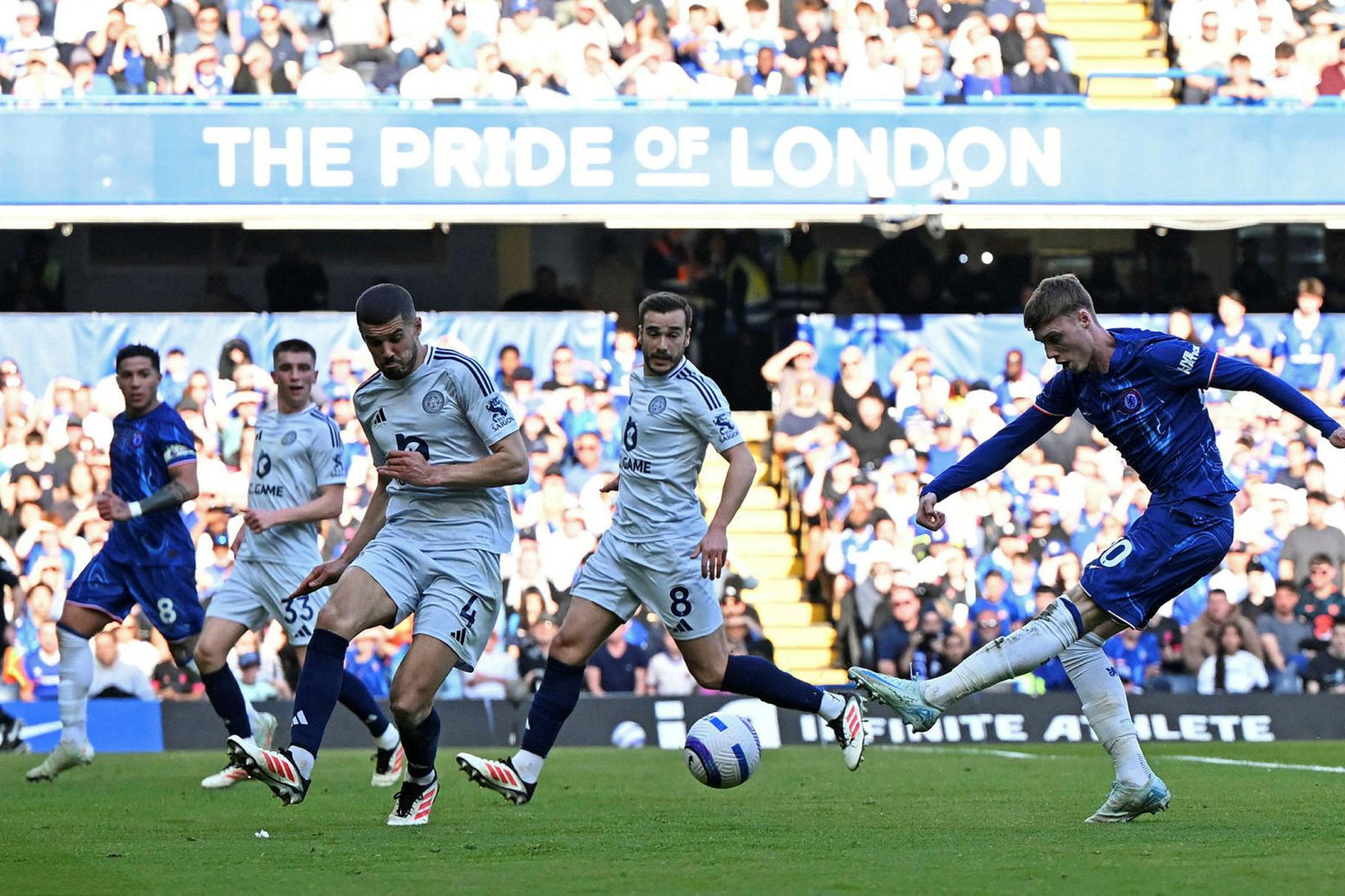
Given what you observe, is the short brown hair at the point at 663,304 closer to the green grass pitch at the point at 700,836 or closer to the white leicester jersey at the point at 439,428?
the white leicester jersey at the point at 439,428

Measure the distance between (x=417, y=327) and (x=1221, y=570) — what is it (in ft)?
40.0

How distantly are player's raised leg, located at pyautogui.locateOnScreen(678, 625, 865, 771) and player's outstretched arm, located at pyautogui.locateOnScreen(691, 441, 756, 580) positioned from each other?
0.42 meters

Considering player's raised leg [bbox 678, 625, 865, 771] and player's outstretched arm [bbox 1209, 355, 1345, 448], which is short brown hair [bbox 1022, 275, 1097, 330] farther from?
player's raised leg [bbox 678, 625, 865, 771]

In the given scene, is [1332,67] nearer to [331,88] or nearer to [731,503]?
[331,88]

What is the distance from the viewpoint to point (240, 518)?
1802cm

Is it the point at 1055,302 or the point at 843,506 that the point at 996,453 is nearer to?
the point at 1055,302

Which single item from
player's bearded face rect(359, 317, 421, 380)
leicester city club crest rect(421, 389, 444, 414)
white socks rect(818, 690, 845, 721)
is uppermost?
player's bearded face rect(359, 317, 421, 380)

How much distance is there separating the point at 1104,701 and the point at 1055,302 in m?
1.64

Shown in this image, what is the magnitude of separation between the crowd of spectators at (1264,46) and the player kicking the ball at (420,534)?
1384 cm

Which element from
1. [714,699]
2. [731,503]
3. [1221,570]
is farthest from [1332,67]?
[731,503]

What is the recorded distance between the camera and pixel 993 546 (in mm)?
18391

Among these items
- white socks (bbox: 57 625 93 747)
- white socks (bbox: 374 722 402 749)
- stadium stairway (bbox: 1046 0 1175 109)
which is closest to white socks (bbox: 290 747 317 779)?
white socks (bbox: 374 722 402 749)

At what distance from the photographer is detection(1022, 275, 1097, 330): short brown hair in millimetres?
7457

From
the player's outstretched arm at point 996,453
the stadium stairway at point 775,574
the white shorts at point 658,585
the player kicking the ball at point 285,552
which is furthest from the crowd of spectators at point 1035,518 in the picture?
the player's outstretched arm at point 996,453
